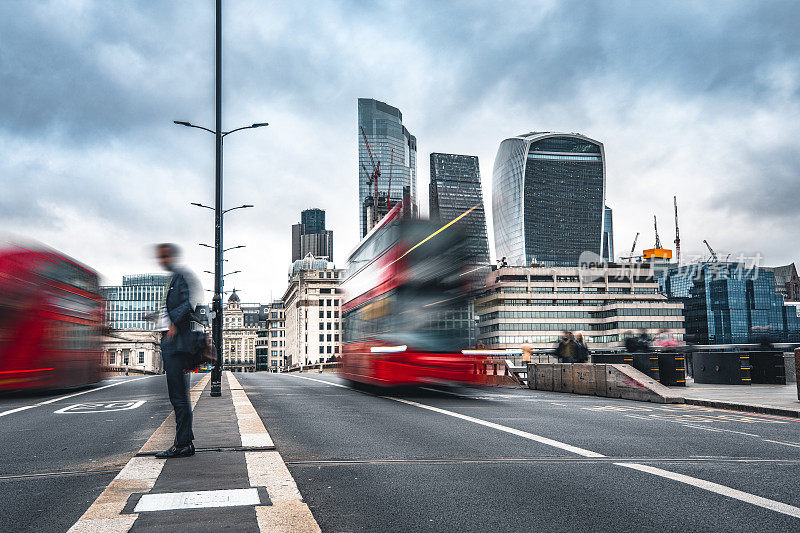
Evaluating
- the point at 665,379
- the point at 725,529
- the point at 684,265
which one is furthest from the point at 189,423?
the point at 684,265

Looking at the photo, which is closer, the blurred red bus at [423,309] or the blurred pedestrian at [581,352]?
the blurred red bus at [423,309]

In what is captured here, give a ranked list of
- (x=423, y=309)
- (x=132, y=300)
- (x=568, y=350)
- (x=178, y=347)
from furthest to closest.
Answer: (x=132, y=300) < (x=568, y=350) < (x=423, y=309) < (x=178, y=347)

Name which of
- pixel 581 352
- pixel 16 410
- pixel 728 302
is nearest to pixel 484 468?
pixel 16 410

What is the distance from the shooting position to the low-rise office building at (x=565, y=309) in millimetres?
132875

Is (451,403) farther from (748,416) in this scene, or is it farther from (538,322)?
(538,322)

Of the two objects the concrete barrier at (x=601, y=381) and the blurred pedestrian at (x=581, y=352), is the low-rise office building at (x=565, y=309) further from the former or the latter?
the blurred pedestrian at (x=581, y=352)

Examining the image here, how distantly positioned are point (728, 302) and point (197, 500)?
19346 centimetres

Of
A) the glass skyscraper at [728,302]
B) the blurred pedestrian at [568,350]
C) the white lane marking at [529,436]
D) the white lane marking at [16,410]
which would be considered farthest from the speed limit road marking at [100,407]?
the glass skyscraper at [728,302]

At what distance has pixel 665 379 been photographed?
19.1 metres

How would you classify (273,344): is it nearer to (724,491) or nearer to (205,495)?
(205,495)

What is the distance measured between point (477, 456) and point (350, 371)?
1260cm

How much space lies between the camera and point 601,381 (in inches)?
664

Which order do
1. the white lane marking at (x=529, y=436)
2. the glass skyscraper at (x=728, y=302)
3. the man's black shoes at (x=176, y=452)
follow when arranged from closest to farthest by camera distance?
1. the man's black shoes at (x=176, y=452)
2. the white lane marking at (x=529, y=436)
3. the glass skyscraper at (x=728, y=302)

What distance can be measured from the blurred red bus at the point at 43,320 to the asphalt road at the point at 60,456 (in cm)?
286
